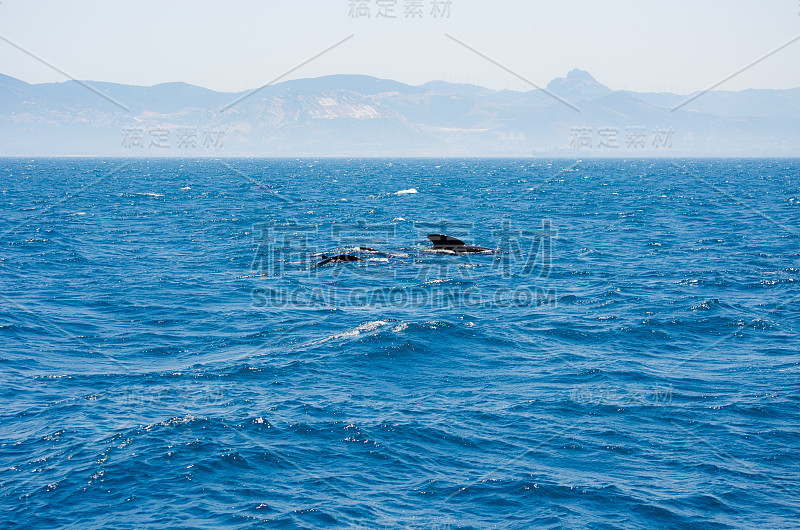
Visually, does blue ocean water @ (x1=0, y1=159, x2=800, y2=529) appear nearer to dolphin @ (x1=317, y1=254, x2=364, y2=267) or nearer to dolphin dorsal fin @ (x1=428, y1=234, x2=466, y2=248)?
dolphin @ (x1=317, y1=254, x2=364, y2=267)

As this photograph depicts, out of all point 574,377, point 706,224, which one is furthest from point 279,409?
point 706,224

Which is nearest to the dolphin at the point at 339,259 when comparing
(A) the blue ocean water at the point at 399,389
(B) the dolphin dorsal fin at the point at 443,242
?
(A) the blue ocean water at the point at 399,389

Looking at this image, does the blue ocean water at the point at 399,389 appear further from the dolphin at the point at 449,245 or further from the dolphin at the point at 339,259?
the dolphin at the point at 449,245

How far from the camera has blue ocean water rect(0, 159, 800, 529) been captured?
1348 cm

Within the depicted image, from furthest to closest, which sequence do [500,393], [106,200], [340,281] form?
[106,200] → [340,281] → [500,393]

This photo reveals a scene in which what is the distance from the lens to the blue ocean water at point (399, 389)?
1348 centimetres

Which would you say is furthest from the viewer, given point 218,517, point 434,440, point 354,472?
point 434,440

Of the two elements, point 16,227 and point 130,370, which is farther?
point 16,227

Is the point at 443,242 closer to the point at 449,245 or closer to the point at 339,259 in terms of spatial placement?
the point at 449,245

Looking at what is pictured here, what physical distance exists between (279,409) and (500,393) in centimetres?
627

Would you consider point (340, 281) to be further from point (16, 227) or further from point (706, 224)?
point (706, 224)

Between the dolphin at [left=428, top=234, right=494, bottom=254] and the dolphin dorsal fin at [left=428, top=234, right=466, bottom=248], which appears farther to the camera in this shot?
the dolphin dorsal fin at [left=428, top=234, right=466, bottom=248]

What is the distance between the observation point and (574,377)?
812 inches

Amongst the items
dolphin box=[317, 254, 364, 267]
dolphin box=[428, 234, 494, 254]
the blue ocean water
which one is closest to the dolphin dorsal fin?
dolphin box=[428, 234, 494, 254]
